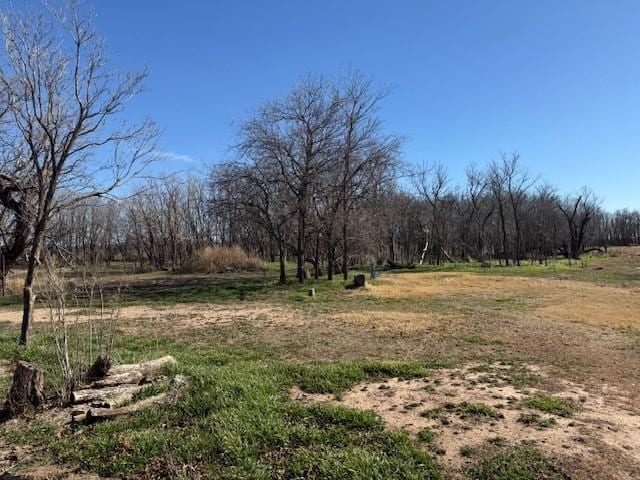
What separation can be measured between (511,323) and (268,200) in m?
13.5

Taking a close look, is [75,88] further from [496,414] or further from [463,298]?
[463,298]

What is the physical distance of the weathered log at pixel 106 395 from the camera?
5.15 meters

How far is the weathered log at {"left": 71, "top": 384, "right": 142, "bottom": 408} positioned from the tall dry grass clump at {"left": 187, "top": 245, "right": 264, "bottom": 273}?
28286mm

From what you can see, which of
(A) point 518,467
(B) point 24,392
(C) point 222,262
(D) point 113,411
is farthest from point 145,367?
(C) point 222,262

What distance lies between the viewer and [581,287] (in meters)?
22.0

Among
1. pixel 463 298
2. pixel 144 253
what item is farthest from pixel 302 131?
pixel 144 253

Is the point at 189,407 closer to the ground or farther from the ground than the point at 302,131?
closer to the ground

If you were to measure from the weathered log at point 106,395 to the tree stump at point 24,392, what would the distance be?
0.36 meters

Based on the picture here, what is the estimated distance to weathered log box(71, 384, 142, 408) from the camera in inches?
203

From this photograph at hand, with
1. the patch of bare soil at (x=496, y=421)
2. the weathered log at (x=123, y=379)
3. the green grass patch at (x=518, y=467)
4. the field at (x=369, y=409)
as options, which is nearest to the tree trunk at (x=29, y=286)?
the field at (x=369, y=409)

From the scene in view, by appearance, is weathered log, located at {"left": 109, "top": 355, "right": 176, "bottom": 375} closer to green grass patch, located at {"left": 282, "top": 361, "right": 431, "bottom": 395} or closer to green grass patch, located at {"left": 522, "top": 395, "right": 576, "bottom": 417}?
green grass patch, located at {"left": 282, "top": 361, "right": 431, "bottom": 395}

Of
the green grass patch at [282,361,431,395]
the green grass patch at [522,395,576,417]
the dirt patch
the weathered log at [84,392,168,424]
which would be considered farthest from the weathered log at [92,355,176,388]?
the dirt patch

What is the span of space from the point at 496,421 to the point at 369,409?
121 cm

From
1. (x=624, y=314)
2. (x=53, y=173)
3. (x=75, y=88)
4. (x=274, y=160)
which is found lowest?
(x=624, y=314)
